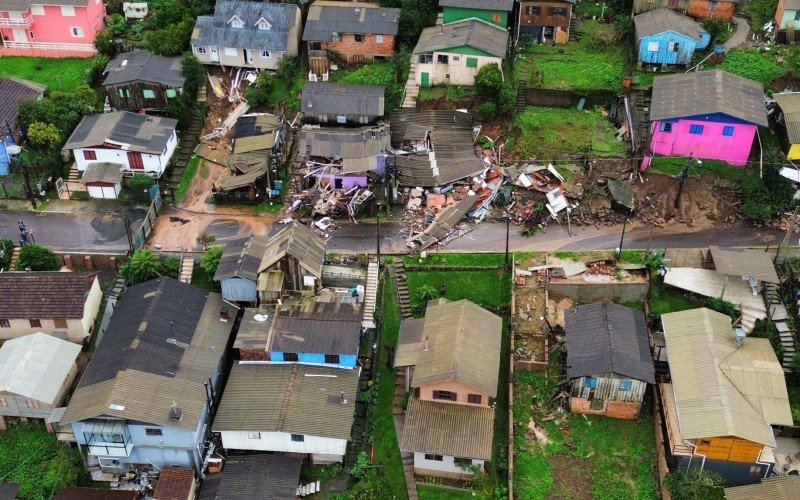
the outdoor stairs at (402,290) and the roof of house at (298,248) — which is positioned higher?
the roof of house at (298,248)

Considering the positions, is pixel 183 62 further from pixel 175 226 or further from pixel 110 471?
pixel 110 471

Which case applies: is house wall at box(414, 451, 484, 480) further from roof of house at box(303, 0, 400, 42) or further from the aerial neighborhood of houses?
roof of house at box(303, 0, 400, 42)

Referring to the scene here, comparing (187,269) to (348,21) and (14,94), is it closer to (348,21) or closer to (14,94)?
(14,94)

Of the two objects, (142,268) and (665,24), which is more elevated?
(665,24)

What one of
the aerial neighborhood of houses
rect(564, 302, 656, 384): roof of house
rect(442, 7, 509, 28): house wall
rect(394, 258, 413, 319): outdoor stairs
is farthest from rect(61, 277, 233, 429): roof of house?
rect(442, 7, 509, 28): house wall

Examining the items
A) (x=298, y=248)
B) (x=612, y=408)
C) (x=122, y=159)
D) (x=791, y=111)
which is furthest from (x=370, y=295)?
(x=791, y=111)

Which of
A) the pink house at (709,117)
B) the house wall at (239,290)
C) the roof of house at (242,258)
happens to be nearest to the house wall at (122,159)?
the roof of house at (242,258)

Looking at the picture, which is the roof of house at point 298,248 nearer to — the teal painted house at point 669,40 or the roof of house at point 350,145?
the roof of house at point 350,145
